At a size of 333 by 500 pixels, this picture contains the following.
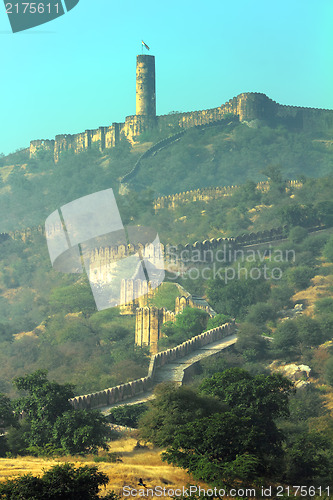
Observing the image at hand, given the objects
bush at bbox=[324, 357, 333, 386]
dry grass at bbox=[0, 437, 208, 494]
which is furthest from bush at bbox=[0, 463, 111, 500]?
bush at bbox=[324, 357, 333, 386]

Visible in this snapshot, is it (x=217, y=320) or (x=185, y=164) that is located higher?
(x=185, y=164)

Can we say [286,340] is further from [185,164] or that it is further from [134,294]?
[185,164]

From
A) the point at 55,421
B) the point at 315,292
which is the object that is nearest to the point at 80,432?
the point at 55,421

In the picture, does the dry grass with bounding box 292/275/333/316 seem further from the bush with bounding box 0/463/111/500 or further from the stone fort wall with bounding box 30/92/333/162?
the stone fort wall with bounding box 30/92/333/162

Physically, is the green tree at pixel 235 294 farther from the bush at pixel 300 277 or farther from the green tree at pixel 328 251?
the green tree at pixel 328 251

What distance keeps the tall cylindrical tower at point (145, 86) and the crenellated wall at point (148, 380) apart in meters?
42.8

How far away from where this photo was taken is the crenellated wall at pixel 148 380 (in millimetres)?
24219

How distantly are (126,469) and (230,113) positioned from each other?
181 feet

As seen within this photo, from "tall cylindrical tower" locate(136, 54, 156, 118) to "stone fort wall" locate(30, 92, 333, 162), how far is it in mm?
826

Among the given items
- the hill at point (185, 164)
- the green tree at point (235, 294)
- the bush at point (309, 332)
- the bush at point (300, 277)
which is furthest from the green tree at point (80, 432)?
the hill at point (185, 164)

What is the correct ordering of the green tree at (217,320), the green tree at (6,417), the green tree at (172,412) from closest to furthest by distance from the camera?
1. the green tree at (172,412)
2. the green tree at (6,417)
3. the green tree at (217,320)

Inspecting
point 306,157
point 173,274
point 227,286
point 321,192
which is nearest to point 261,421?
point 227,286

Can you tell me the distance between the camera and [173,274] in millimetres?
41312

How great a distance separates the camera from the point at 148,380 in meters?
26.7
